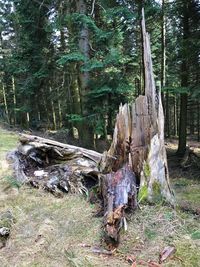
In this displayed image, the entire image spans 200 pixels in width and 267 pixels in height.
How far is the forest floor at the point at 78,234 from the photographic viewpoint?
362 cm

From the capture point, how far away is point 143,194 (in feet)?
15.9

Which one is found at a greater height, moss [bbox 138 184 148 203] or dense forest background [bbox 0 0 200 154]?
dense forest background [bbox 0 0 200 154]

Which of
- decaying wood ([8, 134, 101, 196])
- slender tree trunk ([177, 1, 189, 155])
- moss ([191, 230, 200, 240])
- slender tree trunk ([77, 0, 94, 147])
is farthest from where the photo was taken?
slender tree trunk ([177, 1, 189, 155])

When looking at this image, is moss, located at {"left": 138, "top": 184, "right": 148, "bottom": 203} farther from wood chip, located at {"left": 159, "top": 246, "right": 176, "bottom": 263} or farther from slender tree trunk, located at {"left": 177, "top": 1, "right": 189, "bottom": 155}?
slender tree trunk, located at {"left": 177, "top": 1, "right": 189, "bottom": 155}

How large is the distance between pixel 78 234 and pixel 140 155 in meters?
1.74

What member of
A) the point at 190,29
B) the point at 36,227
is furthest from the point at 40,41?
the point at 36,227

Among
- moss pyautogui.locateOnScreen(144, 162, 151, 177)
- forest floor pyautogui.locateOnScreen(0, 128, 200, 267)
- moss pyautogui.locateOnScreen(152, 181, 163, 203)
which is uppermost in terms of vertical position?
moss pyautogui.locateOnScreen(144, 162, 151, 177)

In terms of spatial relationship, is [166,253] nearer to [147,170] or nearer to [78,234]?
[78,234]

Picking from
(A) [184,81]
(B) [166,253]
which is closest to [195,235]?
(B) [166,253]

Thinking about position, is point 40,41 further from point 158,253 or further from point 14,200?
point 158,253

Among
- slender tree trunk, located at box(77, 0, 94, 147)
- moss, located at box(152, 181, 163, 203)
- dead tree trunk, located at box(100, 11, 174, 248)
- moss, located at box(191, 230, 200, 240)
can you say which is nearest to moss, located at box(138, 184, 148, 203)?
dead tree trunk, located at box(100, 11, 174, 248)

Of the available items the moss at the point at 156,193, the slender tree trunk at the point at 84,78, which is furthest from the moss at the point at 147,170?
the slender tree trunk at the point at 84,78

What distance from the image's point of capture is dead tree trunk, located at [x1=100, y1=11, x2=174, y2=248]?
4836 mm

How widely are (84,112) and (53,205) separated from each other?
17.1 feet
